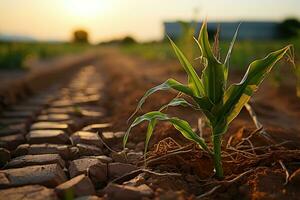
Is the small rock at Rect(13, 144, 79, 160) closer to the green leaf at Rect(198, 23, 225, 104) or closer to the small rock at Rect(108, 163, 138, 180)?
the small rock at Rect(108, 163, 138, 180)

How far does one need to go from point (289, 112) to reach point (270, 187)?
313 centimetres

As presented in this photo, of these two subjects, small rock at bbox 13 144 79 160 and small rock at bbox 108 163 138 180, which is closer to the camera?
small rock at bbox 108 163 138 180

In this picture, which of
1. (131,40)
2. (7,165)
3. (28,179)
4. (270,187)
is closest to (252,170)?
(270,187)

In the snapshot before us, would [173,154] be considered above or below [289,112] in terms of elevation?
above

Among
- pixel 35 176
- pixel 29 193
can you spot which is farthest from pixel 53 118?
pixel 29 193

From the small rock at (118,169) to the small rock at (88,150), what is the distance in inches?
16.5

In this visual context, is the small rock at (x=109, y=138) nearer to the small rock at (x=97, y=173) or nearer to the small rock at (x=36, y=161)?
the small rock at (x=36, y=161)

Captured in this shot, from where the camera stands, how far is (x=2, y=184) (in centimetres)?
201

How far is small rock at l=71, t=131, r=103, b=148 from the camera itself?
2901 mm

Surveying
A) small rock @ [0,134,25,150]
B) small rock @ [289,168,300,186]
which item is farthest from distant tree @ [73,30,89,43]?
small rock @ [289,168,300,186]

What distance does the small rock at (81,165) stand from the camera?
2.20 m

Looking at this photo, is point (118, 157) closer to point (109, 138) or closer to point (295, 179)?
point (109, 138)

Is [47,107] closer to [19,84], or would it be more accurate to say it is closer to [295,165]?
[19,84]

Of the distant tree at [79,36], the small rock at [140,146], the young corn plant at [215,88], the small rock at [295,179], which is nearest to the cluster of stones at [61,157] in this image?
the small rock at [140,146]
